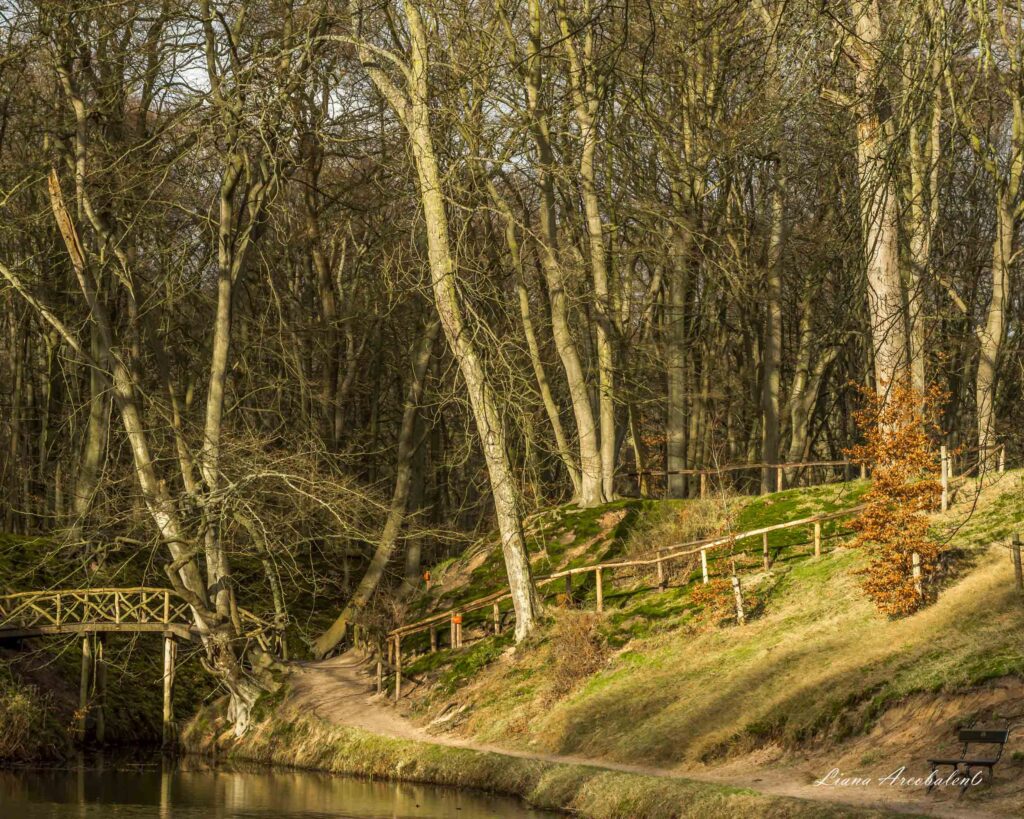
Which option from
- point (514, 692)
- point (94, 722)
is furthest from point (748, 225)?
point (94, 722)

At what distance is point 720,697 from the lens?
734 inches

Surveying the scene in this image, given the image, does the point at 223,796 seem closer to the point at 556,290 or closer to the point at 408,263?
the point at 556,290

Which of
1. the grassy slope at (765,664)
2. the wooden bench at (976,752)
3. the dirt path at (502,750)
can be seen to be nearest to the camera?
the wooden bench at (976,752)

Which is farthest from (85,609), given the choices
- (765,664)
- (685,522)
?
(765,664)

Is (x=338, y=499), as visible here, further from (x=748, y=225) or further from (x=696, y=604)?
(x=748, y=225)

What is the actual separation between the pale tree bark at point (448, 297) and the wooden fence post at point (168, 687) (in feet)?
25.8

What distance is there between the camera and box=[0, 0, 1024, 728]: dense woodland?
24156mm

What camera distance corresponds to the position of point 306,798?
19.2 metres

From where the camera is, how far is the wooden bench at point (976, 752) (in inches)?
524

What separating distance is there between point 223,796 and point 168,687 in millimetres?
8287

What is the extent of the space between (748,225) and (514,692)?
55.8 feet

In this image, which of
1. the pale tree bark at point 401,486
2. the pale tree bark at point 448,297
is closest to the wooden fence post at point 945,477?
the pale tree bark at point 448,297

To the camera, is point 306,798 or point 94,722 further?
point 94,722

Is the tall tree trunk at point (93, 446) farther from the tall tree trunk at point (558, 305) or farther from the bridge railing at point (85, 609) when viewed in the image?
the tall tree trunk at point (558, 305)
